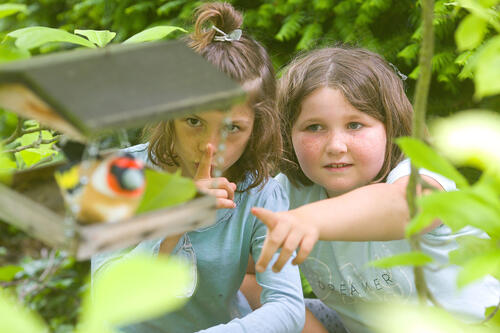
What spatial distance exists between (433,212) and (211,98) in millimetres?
261

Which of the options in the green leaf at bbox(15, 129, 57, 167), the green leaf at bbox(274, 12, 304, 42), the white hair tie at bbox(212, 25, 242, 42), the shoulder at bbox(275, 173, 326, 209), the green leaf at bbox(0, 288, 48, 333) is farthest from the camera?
the green leaf at bbox(274, 12, 304, 42)

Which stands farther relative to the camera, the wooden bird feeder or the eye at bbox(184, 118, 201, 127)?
the eye at bbox(184, 118, 201, 127)

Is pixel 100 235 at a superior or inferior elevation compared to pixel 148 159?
superior

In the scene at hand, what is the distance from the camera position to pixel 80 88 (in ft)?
1.85

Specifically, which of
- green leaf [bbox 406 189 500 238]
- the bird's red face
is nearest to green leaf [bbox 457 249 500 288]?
green leaf [bbox 406 189 500 238]

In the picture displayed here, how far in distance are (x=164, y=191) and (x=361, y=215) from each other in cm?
35

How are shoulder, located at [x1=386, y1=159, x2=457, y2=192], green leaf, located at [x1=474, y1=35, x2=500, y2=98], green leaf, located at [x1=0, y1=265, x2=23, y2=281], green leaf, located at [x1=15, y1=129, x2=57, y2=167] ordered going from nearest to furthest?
green leaf, located at [x1=474, y1=35, x2=500, y2=98] → green leaf, located at [x1=0, y1=265, x2=23, y2=281] → green leaf, located at [x1=15, y1=129, x2=57, y2=167] → shoulder, located at [x1=386, y1=159, x2=457, y2=192]

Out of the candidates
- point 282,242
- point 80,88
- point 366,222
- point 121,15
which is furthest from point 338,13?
point 80,88

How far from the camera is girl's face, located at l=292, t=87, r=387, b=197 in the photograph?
4.78 ft

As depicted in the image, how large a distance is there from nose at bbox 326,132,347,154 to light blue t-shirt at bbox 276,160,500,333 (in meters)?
0.14

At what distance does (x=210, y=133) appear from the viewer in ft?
4.27

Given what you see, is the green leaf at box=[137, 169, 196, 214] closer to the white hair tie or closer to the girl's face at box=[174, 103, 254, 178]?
the girl's face at box=[174, 103, 254, 178]

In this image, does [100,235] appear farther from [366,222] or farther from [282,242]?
[366,222]

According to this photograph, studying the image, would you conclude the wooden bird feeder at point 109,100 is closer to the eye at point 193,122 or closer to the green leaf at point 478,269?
the green leaf at point 478,269
